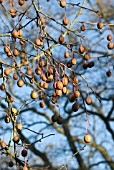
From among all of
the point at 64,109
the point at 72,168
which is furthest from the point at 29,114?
the point at 72,168

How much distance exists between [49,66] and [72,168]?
7.48m

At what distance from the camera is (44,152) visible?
30.7 ft

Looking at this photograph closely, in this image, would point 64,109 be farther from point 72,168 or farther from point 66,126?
point 72,168

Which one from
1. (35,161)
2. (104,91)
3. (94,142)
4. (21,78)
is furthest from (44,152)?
(21,78)

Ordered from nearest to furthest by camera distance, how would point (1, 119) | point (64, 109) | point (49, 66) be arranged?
1. point (49, 66)
2. point (1, 119)
3. point (64, 109)

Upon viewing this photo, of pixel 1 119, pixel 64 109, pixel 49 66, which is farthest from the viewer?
pixel 64 109

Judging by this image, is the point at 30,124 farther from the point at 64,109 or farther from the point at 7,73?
the point at 7,73

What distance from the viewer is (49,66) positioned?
2.03m

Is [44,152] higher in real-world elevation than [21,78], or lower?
higher

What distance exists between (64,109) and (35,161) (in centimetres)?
135

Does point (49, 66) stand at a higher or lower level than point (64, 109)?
lower

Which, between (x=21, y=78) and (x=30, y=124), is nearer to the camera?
(x=21, y=78)

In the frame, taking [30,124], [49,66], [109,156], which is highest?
[30,124]

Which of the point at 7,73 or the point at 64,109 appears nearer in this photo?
the point at 7,73
